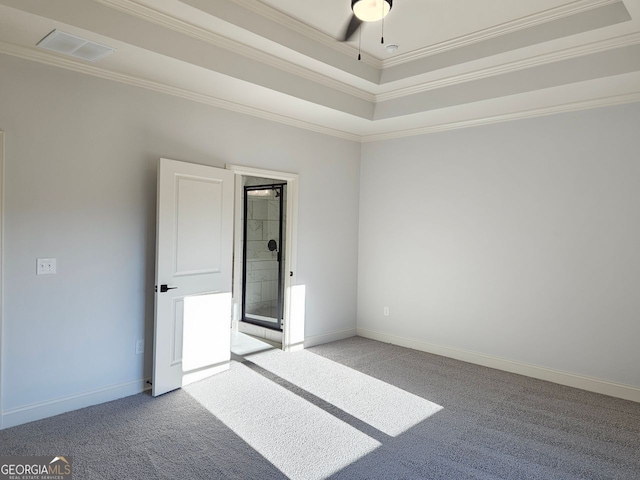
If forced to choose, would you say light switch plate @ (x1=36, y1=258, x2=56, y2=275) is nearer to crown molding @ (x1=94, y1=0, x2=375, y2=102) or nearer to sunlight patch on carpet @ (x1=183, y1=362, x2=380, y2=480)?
sunlight patch on carpet @ (x1=183, y1=362, x2=380, y2=480)

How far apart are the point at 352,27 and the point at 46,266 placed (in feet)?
9.20

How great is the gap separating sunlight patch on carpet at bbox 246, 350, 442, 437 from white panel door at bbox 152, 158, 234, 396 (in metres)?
0.71

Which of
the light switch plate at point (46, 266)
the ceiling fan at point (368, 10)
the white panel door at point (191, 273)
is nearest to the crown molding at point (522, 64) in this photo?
the ceiling fan at point (368, 10)

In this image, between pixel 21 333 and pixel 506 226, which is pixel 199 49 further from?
pixel 506 226

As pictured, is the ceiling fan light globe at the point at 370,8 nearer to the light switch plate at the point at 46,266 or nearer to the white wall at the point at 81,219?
the white wall at the point at 81,219

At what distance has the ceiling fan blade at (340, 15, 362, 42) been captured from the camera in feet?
8.49

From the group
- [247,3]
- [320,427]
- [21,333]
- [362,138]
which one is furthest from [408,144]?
[21,333]

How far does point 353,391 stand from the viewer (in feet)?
12.7

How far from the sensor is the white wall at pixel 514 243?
3.88 metres

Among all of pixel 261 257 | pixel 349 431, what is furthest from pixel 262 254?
pixel 349 431

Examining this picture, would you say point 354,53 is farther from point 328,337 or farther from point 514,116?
point 328,337

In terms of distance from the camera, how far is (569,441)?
120 inches

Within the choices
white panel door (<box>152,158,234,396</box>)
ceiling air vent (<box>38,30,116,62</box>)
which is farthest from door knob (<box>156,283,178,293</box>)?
ceiling air vent (<box>38,30,116,62</box>)

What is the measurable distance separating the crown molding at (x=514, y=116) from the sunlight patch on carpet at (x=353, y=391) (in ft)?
9.65
